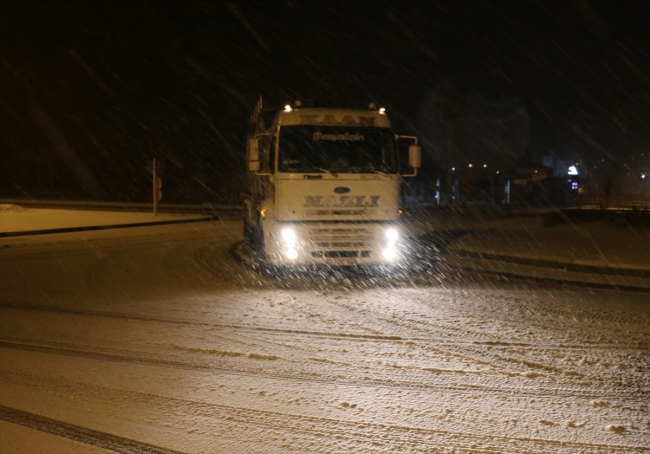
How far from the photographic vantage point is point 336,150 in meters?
13.8

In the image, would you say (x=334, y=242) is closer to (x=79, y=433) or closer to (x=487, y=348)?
(x=487, y=348)

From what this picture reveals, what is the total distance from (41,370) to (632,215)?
21.4 m

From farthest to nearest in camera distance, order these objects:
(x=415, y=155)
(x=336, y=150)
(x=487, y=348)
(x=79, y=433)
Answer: (x=415, y=155)
(x=336, y=150)
(x=487, y=348)
(x=79, y=433)

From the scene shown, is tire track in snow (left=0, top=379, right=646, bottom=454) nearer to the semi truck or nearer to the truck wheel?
the semi truck

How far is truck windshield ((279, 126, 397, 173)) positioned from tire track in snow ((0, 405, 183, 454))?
8.57 m

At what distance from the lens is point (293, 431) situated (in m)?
5.18

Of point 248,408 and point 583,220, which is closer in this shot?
point 248,408

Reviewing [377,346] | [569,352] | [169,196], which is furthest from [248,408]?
[169,196]

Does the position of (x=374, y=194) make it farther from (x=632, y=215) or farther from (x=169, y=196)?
(x=169, y=196)

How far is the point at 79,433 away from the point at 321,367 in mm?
2621

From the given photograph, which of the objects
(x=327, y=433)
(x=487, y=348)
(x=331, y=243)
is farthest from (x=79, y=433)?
(x=331, y=243)

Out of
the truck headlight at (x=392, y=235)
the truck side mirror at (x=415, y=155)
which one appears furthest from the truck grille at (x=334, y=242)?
the truck side mirror at (x=415, y=155)

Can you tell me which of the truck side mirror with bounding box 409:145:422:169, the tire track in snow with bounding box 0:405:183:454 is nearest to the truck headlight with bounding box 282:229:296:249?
the truck side mirror with bounding box 409:145:422:169

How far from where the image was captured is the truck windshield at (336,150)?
44.5 ft
